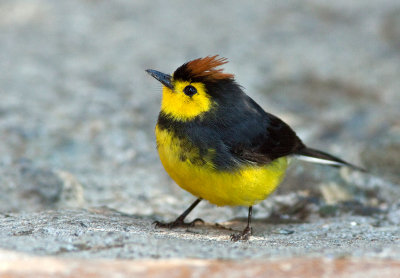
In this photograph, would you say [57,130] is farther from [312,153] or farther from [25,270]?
[25,270]

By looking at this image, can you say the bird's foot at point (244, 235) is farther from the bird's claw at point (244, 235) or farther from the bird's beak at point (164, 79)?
the bird's beak at point (164, 79)

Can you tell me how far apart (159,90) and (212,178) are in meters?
3.78

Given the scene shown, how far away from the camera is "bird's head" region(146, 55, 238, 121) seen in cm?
466

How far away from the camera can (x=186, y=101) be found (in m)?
4.71

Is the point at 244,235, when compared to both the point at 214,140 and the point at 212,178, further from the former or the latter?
the point at 214,140

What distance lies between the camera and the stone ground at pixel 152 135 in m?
3.36

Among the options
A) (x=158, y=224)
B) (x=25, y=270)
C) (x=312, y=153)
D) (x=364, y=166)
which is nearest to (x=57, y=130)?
(x=158, y=224)

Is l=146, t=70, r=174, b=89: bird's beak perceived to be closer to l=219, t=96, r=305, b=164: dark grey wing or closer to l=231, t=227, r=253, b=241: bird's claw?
l=219, t=96, r=305, b=164: dark grey wing

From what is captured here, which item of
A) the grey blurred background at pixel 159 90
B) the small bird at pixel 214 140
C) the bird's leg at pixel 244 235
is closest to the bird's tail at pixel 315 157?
the grey blurred background at pixel 159 90

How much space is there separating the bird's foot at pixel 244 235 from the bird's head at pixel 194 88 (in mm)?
971

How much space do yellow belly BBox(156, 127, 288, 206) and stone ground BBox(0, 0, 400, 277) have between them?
34 cm

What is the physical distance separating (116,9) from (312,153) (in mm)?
5407

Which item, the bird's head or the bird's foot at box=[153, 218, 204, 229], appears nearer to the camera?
the bird's head

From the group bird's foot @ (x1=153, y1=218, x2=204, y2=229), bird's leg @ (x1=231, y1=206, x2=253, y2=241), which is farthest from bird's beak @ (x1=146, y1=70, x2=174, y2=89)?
bird's leg @ (x1=231, y1=206, x2=253, y2=241)
